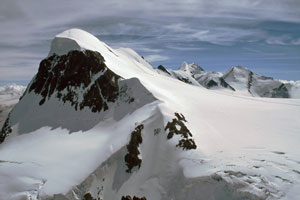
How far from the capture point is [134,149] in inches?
1008

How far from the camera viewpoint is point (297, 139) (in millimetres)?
26141

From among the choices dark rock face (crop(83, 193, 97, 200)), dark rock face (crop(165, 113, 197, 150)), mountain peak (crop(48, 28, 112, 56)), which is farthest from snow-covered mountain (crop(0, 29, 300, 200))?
mountain peak (crop(48, 28, 112, 56))

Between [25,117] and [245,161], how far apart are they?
33.3 m

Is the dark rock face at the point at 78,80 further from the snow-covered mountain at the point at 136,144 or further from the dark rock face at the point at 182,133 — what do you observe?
the dark rock face at the point at 182,133

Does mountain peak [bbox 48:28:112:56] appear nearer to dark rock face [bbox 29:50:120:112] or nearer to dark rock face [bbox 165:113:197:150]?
dark rock face [bbox 29:50:120:112]

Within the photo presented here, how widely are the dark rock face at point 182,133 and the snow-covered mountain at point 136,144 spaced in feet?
0.33

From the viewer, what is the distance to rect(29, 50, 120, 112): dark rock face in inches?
1394

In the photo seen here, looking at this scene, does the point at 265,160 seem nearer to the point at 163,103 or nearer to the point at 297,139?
the point at 297,139

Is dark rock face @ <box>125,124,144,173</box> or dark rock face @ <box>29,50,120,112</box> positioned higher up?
dark rock face @ <box>29,50,120,112</box>

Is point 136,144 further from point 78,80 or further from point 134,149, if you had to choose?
point 78,80

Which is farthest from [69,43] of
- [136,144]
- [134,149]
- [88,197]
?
[88,197]

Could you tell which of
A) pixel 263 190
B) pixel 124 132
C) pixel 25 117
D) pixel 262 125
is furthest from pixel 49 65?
pixel 263 190

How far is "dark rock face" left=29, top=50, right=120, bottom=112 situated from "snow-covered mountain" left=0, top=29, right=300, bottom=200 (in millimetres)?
173

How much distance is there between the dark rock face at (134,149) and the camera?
2489 centimetres
